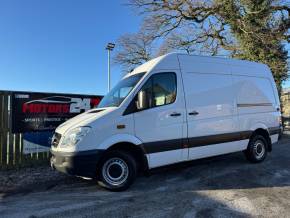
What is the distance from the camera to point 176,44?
2084 cm

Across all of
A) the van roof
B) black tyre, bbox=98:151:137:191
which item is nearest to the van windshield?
the van roof

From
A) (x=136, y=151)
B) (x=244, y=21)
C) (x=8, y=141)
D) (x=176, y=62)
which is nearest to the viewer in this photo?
(x=136, y=151)

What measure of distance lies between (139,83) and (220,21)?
45.3ft

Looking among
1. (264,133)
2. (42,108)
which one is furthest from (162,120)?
(42,108)

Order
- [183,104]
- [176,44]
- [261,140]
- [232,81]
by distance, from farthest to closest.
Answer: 1. [176,44]
2. [261,140]
3. [232,81]
4. [183,104]

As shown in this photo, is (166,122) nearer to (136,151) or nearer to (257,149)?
(136,151)

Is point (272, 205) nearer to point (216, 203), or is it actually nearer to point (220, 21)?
point (216, 203)

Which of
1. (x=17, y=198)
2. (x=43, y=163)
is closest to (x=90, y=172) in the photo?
(x=17, y=198)

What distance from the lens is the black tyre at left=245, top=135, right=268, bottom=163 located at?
8.27 m

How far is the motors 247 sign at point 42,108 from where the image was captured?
8.60 m

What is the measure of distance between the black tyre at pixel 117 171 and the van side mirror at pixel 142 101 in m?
0.95

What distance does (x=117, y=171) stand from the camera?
604 centimetres

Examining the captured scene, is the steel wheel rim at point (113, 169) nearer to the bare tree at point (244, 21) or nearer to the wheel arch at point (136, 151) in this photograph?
the wheel arch at point (136, 151)

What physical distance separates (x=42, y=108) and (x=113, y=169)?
13.2ft
